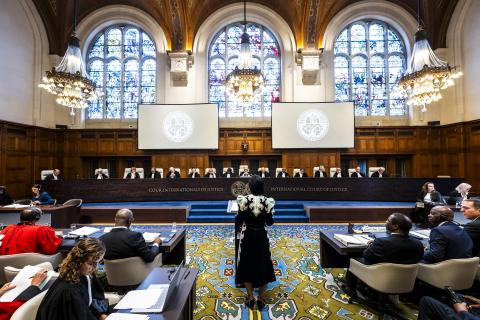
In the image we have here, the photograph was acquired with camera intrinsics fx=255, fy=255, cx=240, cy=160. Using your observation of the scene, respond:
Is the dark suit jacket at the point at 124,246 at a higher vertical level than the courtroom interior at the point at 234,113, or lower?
lower

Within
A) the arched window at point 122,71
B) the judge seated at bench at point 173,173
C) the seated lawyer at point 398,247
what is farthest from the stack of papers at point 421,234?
the arched window at point 122,71

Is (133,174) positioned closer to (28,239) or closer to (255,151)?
(255,151)

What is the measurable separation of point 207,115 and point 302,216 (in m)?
6.08

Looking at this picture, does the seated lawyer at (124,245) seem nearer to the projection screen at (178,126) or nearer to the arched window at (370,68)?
the projection screen at (178,126)

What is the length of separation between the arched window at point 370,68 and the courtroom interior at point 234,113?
0.05 metres

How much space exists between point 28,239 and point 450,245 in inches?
167

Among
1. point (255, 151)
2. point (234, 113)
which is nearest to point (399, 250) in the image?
point (255, 151)

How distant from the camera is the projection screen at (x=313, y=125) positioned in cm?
1082

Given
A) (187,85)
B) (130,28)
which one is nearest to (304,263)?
(187,85)

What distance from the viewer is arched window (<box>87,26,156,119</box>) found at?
11.7 m

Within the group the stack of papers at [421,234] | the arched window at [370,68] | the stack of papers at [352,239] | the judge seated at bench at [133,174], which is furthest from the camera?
the arched window at [370,68]

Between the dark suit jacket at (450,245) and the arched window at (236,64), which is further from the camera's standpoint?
the arched window at (236,64)

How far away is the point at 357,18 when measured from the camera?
11406mm

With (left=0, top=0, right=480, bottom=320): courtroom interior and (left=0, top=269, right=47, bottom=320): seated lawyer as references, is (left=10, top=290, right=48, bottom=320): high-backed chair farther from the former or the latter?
(left=0, top=0, right=480, bottom=320): courtroom interior
